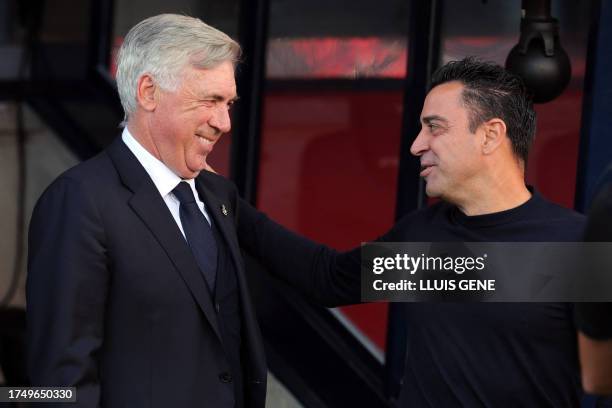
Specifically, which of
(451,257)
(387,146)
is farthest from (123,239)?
(387,146)

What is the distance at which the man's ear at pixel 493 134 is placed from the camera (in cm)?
276

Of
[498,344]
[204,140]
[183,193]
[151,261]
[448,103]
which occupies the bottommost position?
[498,344]

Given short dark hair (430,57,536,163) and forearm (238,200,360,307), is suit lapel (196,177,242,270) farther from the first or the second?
short dark hair (430,57,536,163)

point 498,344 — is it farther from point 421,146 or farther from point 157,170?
point 157,170

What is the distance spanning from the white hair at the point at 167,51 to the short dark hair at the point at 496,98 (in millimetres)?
574

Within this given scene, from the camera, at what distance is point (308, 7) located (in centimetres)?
439

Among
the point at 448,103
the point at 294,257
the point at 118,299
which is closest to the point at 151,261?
the point at 118,299

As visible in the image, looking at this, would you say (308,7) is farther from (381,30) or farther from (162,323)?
(162,323)

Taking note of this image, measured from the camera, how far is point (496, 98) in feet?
9.14

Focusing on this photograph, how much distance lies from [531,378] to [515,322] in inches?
4.9

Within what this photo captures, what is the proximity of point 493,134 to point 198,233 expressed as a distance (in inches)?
27.8

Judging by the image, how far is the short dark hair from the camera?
277cm

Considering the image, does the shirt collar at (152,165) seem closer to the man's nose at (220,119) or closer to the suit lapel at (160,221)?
the suit lapel at (160,221)

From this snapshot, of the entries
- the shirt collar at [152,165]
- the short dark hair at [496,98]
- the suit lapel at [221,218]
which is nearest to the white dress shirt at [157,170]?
the shirt collar at [152,165]
